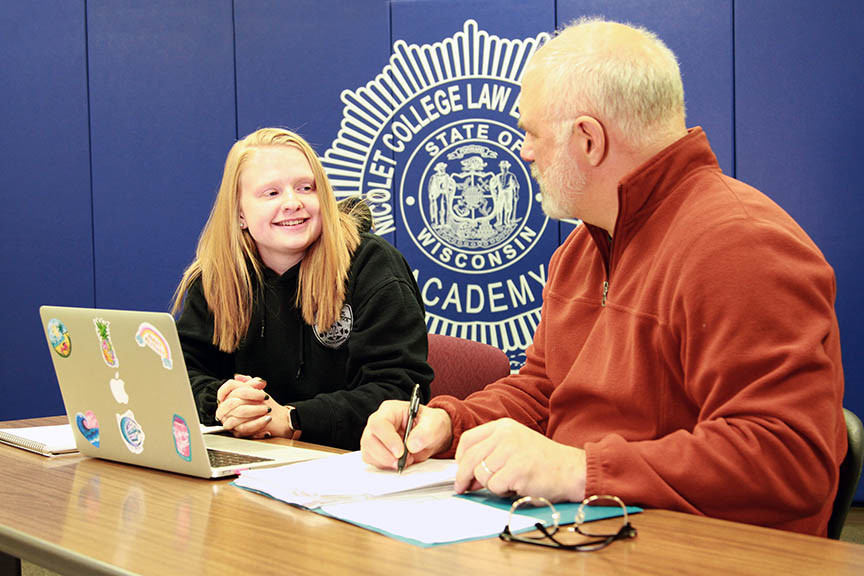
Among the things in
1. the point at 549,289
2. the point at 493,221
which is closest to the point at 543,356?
the point at 549,289

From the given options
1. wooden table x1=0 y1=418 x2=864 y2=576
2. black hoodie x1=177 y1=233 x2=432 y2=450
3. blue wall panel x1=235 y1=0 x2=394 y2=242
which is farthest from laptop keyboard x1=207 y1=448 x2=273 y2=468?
blue wall panel x1=235 y1=0 x2=394 y2=242

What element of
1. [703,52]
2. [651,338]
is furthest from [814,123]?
[651,338]

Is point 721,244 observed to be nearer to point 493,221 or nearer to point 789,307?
point 789,307

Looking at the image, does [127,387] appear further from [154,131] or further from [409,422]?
[154,131]

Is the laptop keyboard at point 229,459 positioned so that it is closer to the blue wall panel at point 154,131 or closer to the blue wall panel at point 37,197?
the blue wall panel at point 154,131

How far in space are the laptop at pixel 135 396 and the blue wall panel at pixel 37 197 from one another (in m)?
2.59

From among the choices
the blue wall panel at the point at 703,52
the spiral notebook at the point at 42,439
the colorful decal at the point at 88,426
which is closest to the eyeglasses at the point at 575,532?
the colorful decal at the point at 88,426

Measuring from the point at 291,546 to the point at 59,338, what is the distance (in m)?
0.69

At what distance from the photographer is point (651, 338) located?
1.19 m

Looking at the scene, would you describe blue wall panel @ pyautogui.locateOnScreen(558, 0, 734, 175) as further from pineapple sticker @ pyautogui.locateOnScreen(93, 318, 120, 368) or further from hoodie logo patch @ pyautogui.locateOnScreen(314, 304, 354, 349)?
→ pineapple sticker @ pyautogui.locateOnScreen(93, 318, 120, 368)

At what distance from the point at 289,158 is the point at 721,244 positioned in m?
1.13

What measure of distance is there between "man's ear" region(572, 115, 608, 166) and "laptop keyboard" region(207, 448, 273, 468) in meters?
0.64

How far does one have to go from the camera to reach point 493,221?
3.62 metres

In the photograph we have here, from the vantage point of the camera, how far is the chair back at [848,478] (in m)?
1.13
